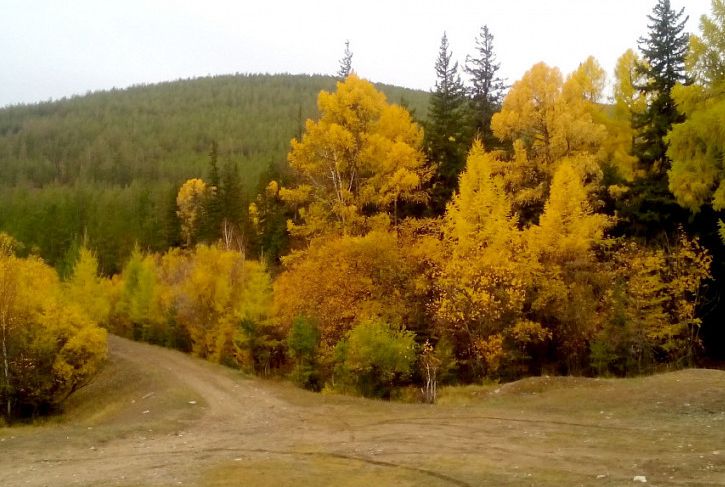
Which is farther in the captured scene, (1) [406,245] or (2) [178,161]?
(2) [178,161]

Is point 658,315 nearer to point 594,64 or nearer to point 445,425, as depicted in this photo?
point 445,425

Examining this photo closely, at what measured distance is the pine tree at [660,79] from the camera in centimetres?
2922

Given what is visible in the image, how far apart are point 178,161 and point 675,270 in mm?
146501

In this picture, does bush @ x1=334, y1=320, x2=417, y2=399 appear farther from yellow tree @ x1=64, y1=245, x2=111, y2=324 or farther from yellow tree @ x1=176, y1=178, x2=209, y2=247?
yellow tree @ x1=176, y1=178, x2=209, y2=247

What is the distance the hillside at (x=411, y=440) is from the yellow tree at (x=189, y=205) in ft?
202

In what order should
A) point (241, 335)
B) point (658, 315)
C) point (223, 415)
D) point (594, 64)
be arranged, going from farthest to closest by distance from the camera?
point (594, 64) → point (241, 335) → point (658, 315) → point (223, 415)

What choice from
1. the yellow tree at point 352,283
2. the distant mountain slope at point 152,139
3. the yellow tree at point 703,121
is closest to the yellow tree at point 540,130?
the yellow tree at point 352,283

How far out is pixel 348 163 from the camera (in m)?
30.9

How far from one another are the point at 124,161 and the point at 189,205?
3105 inches

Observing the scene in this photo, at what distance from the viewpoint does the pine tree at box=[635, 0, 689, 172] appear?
95.9ft

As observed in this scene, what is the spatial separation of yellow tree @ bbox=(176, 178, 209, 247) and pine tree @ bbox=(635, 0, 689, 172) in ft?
205

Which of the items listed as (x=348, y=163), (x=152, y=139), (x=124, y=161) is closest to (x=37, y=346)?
(x=348, y=163)

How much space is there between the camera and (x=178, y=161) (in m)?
157

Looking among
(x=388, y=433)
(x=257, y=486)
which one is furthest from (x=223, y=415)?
(x=257, y=486)
